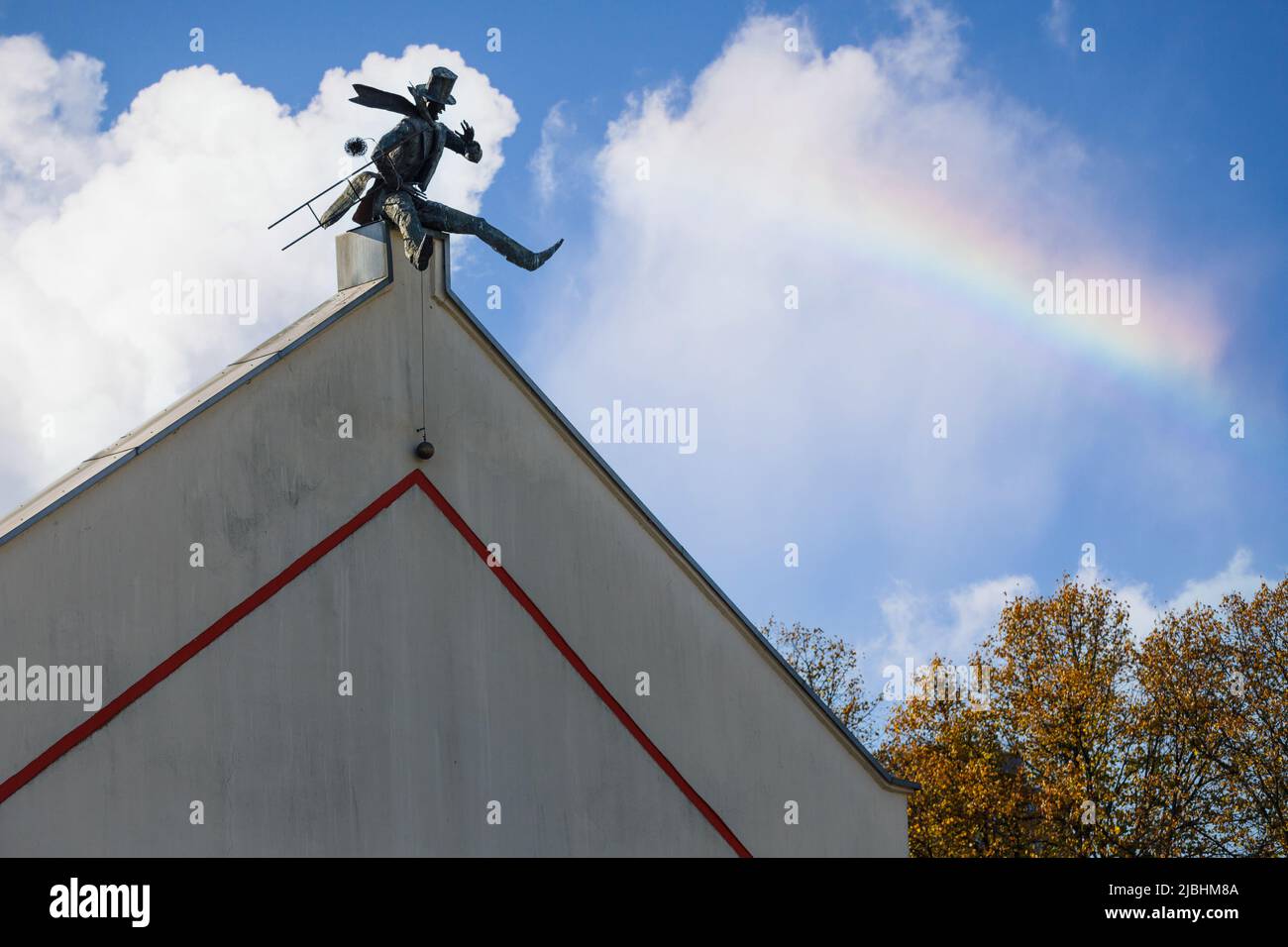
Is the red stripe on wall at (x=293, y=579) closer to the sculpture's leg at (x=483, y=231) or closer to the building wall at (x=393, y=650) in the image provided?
the building wall at (x=393, y=650)

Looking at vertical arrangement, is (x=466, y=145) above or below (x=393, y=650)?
above

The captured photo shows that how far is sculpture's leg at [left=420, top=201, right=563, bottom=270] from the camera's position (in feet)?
64.6

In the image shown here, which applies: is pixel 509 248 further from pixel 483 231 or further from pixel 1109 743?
pixel 1109 743

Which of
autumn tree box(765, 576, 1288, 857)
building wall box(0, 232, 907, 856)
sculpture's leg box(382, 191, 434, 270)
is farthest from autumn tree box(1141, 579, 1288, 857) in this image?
sculpture's leg box(382, 191, 434, 270)

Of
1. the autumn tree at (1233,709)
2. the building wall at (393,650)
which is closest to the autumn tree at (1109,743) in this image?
the autumn tree at (1233,709)

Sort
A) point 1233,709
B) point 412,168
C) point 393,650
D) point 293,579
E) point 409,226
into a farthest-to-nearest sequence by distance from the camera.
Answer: point 1233,709 < point 412,168 < point 409,226 < point 393,650 < point 293,579

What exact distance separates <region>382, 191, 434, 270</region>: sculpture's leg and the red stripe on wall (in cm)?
257

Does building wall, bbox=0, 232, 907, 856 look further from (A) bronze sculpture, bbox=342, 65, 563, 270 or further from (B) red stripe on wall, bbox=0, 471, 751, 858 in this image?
(A) bronze sculpture, bbox=342, 65, 563, 270

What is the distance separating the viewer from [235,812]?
626 inches

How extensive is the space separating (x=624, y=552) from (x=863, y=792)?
4.93 metres

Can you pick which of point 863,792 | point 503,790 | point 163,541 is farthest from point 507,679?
point 863,792

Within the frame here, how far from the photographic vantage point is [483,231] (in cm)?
2036

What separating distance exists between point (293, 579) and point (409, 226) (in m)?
4.60

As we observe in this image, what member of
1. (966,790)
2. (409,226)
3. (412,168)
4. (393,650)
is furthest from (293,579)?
(966,790)
